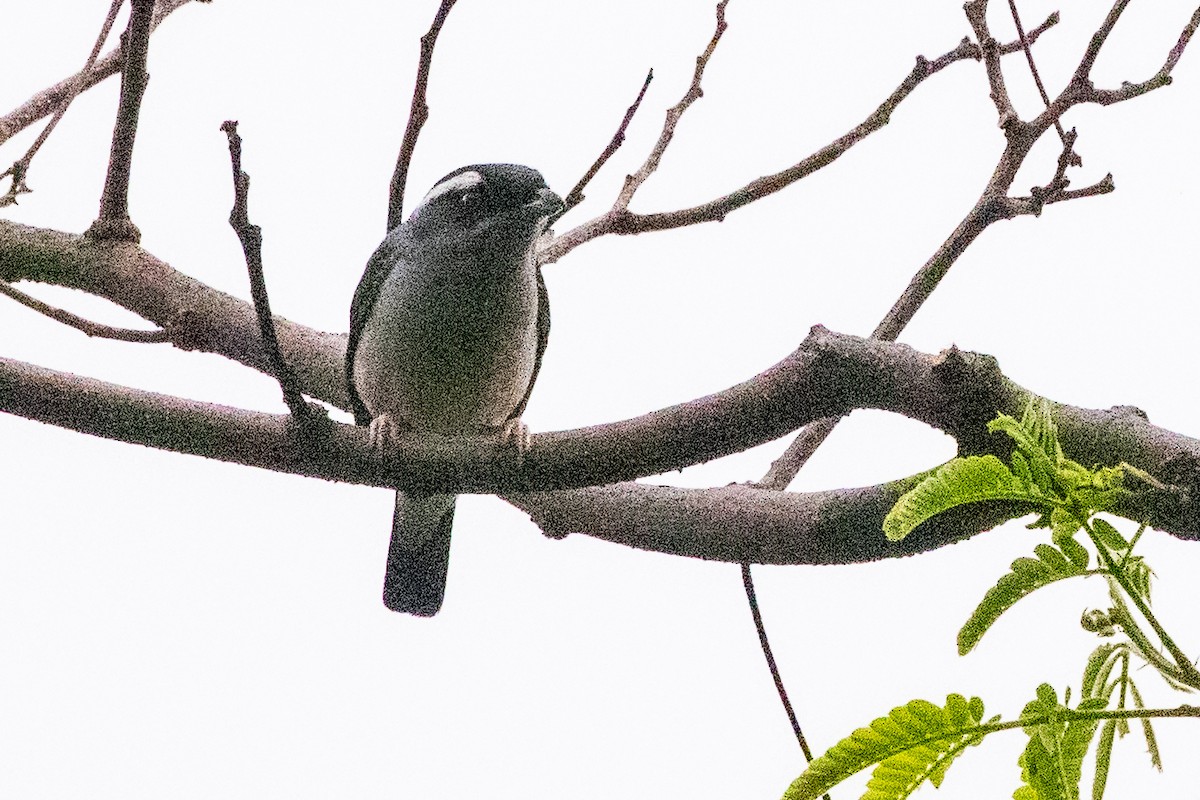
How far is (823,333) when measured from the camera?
168cm

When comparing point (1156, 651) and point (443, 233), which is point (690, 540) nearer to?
point (1156, 651)

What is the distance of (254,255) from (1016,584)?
104 cm

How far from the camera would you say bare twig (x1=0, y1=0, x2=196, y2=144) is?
2.89 m

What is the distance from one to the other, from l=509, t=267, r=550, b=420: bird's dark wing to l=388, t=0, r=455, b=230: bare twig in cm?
54

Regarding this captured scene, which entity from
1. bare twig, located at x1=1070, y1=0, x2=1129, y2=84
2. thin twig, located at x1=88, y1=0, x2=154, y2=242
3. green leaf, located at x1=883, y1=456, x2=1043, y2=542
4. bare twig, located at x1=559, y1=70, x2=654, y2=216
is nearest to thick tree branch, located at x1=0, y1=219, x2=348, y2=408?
thin twig, located at x1=88, y1=0, x2=154, y2=242

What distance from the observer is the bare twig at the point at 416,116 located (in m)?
2.25

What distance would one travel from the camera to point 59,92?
2979 millimetres

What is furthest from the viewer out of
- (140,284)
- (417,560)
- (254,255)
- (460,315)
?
(417,560)

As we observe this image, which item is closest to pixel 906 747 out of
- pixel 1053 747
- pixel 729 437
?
pixel 1053 747

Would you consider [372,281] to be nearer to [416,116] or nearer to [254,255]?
[416,116]

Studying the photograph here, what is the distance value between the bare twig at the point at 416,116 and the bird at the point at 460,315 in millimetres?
240

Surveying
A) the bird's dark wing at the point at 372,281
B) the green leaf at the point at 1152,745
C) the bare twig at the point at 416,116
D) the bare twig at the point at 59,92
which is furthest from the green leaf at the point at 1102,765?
the bare twig at the point at 59,92

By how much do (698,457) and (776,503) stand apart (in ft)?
1.07

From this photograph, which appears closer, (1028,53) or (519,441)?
(519,441)
